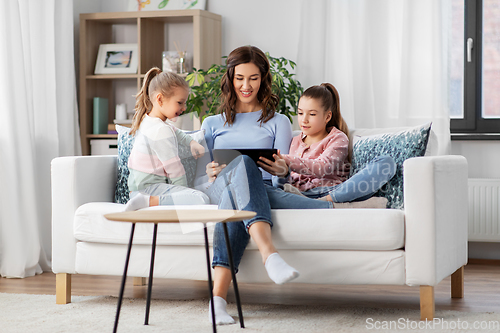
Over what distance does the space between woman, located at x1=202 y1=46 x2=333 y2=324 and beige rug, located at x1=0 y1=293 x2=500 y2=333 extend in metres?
0.17

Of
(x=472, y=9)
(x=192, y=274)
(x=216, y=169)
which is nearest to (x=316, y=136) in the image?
(x=216, y=169)

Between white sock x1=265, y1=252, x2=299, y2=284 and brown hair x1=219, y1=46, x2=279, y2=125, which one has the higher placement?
brown hair x1=219, y1=46, x2=279, y2=125

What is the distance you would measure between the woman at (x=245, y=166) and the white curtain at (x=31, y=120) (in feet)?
3.40

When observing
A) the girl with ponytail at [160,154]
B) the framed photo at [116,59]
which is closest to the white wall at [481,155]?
the girl with ponytail at [160,154]

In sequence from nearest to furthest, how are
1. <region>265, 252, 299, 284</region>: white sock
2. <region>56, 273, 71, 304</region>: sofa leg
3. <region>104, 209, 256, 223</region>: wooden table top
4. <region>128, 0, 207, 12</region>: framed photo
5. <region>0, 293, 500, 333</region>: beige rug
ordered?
<region>104, 209, 256, 223</region>: wooden table top < <region>265, 252, 299, 284</region>: white sock < <region>0, 293, 500, 333</region>: beige rug < <region>56, 273, 71, 304</region>: sofa leg < <region>128, 0, 207, 12</region>: framed photo

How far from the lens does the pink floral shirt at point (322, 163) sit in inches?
82.1

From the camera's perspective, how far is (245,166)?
189 centimetres

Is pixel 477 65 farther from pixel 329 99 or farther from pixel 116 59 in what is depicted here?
pixel 116 59

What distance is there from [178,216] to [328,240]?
0.62 meters

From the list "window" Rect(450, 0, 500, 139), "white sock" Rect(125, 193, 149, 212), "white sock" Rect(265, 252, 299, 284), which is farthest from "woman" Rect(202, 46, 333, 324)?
"window" Rect(450, 0, 500, 139)

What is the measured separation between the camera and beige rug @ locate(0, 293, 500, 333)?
178cm

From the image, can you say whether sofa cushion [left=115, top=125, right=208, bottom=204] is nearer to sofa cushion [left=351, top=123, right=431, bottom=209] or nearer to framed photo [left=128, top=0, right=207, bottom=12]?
sofa cushion [left=351, top=123, right=431, bottom=209]

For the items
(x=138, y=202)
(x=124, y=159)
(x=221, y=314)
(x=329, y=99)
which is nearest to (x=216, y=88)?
(x=124, y=159)

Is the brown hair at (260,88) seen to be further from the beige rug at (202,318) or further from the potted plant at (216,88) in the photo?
the beige rug at (202,318)
